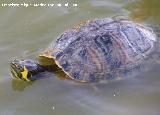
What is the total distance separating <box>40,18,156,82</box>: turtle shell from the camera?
5055 millimetres

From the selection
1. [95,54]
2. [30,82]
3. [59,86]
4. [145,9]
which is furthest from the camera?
[145,9]

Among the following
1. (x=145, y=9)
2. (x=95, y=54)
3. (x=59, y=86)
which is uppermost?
(x=145, y=9)

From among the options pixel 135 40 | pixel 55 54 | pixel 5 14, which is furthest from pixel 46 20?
pixel 135 40

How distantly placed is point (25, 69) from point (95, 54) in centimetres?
86

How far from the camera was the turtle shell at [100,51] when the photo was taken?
5.05 meters

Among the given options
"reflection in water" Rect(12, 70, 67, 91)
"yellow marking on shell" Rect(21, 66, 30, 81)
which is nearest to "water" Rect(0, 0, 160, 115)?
"reflection in water" Rect(12, 70, 67, 91)

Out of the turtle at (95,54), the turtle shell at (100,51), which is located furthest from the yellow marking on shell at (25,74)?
the turtle shell at (100,51)

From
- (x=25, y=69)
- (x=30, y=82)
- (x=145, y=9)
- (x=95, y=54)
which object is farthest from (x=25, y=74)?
(x=145, y=9)

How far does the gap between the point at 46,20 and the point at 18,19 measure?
432 millimetres

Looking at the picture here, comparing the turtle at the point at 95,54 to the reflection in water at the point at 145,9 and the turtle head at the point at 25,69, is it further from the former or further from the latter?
the reflection in water at the point at 145,9

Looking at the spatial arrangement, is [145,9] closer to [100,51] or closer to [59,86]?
[100,51]

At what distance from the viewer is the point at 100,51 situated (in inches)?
200

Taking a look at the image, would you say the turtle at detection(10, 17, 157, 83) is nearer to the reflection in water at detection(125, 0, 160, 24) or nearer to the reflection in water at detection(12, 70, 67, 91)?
the reflection in water at detection(12, 70, 67, 91)

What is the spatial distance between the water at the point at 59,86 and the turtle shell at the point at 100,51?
0.17 meters
